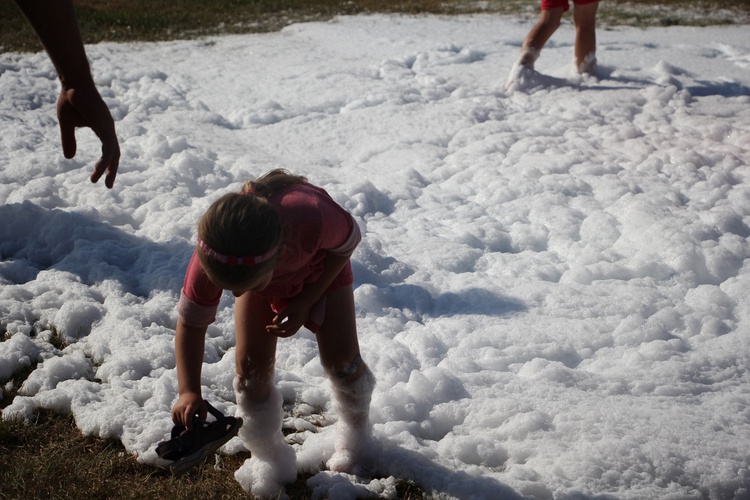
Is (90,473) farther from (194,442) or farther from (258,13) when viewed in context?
(258,13)

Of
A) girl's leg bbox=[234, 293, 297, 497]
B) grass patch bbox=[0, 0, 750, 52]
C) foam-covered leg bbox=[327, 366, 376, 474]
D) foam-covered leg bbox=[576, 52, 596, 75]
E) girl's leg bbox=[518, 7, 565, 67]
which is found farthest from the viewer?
grass patch bbox=[0, 0, 750, 52]

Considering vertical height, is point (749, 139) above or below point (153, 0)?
below

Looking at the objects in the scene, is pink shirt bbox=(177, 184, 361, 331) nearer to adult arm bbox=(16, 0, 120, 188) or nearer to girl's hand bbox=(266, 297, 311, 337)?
girl's hand bbox=(266, 297, 311, 337)

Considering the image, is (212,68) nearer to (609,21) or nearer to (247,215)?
(609,21)

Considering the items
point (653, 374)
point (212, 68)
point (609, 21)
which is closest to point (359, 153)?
point (212, 68)

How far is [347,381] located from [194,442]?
1.70 ft

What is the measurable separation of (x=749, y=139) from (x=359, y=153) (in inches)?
90.9

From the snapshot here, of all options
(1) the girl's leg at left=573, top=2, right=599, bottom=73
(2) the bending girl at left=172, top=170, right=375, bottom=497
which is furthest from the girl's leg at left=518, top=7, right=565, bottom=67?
(2) the bending girl at left=172, top=170, right=375, bottom=497

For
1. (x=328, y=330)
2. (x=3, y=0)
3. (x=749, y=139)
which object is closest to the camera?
(x=328, y=330)

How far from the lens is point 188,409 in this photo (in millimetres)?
1960

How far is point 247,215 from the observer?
180 centimetres

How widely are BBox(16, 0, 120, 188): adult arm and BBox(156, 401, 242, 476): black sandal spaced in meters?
0.71

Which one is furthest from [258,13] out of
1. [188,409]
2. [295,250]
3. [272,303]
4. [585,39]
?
[188,409]

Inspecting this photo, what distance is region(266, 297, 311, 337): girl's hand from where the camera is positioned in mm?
1990
